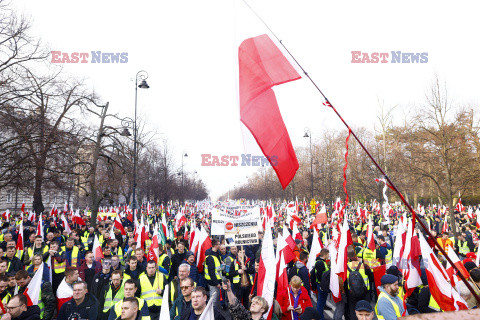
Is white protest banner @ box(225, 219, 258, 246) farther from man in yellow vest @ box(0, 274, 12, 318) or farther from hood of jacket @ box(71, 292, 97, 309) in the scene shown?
man in yellow vest @ box(0, 274, 12, 318)

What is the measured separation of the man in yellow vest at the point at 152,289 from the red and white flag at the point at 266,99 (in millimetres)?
3522

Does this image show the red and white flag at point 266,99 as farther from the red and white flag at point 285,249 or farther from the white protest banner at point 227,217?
the white protest banner at point 227,217

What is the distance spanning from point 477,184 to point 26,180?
23.0 meters

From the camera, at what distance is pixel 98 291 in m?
6.70

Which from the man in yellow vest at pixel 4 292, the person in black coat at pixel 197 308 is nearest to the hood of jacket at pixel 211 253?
the person in black coat at pixel 197 308

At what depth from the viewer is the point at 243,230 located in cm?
719

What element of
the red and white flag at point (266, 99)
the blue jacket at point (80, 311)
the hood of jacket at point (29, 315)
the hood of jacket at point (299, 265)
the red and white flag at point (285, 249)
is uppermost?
the red and white flag at point (266, 99)

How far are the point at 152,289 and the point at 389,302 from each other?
3920 mm

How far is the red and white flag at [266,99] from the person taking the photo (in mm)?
3932

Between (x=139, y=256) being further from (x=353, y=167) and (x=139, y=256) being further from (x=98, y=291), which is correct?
(x=353, y=167)

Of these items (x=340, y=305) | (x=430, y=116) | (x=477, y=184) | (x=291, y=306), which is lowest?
(x=340, y=305)

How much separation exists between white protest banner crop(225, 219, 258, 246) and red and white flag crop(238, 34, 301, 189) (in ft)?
11.0

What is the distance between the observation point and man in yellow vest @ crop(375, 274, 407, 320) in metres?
4.64

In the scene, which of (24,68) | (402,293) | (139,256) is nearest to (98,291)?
(139,256)
